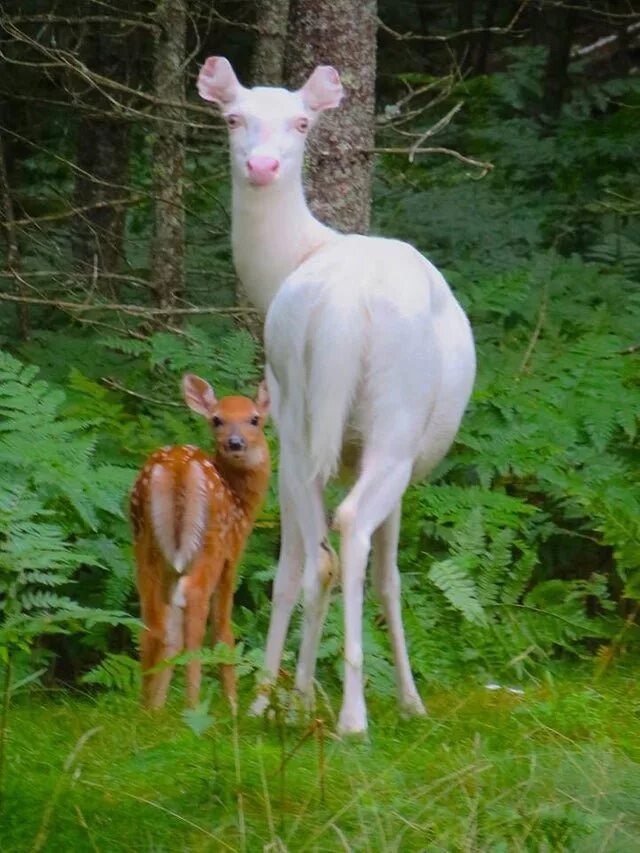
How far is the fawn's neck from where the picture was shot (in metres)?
6.46

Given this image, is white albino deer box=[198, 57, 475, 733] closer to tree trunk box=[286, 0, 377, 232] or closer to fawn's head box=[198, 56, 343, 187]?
fawn's head box=[198, 56, 343, 187]

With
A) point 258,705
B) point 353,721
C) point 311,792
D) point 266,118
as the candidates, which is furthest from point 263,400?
point 311,792

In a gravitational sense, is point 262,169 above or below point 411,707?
above

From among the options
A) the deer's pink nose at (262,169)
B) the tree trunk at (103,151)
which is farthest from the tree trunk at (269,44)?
the deer's pink nose at (262,169)

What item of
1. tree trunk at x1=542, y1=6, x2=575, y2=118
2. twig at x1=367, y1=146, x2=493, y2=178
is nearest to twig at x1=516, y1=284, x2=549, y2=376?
twig at x1=367, y1=146, x2=493, y2=178

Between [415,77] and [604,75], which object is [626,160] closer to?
[415,77]

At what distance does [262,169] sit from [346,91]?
1890 mm

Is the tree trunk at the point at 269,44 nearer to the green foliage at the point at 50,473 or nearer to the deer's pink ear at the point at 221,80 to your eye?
the green foliage at the point at 50,473

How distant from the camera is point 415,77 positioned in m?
12.0

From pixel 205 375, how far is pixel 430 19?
1391 cm

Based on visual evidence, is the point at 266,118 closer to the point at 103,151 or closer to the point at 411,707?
the point at 411,707

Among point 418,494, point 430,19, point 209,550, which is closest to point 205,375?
point 418,494

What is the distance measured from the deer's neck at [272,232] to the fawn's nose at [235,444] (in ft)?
2.05

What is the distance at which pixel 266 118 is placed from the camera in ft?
19.4
